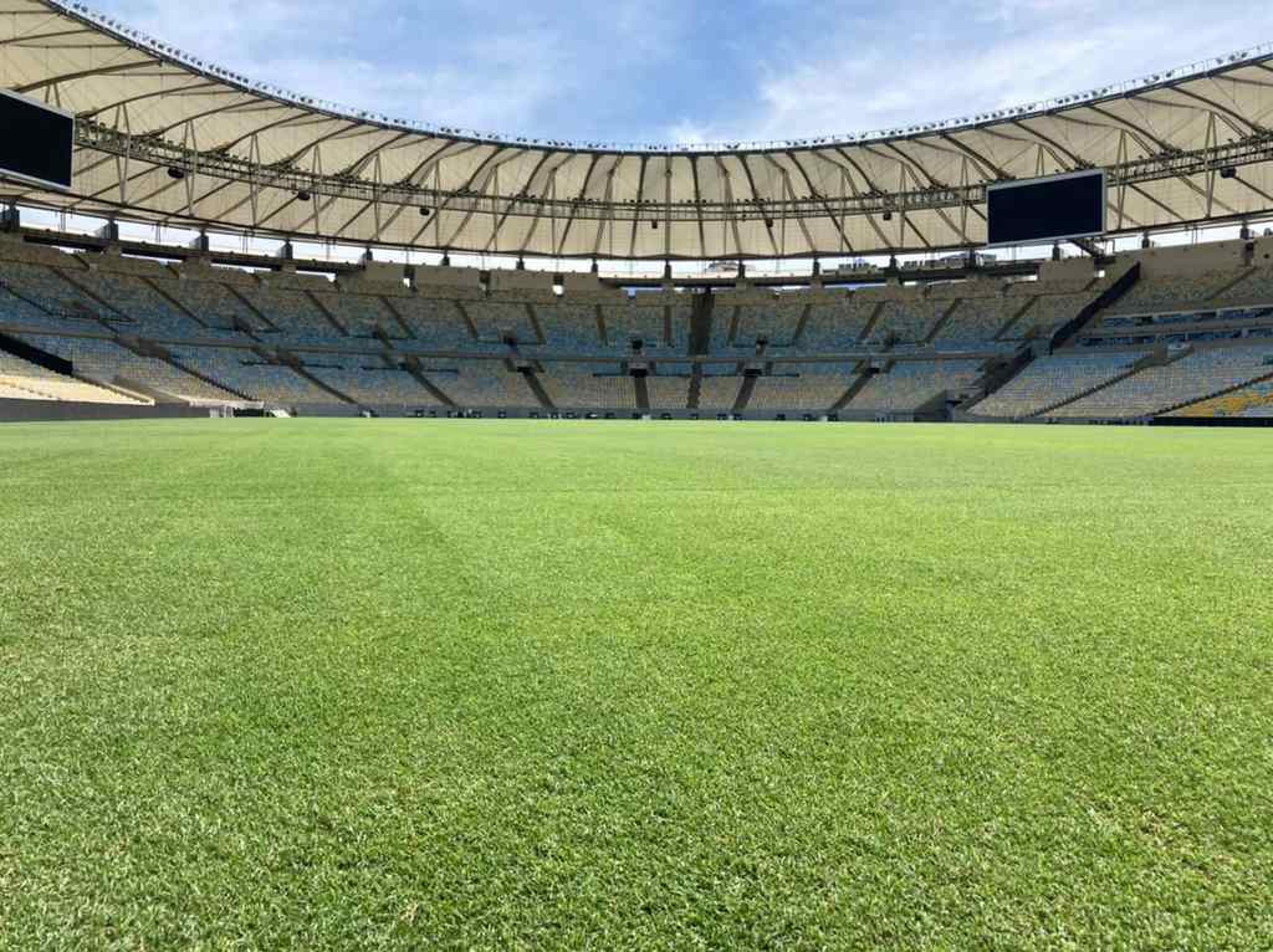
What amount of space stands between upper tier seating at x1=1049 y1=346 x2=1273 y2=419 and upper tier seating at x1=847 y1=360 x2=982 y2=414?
25.5ft

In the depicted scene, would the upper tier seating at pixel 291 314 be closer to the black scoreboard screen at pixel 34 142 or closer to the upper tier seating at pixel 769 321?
the black scoreboard screen at pixel 34 142

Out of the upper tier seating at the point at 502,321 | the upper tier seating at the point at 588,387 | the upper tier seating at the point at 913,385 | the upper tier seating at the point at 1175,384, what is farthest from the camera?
the upper tier seating at the point at 502,321

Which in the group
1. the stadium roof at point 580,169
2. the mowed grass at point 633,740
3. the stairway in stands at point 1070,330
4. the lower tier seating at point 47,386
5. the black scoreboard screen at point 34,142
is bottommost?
the mowed grass at point 633,740

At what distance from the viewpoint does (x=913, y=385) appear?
1747 inches

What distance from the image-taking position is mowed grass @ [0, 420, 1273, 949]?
1.06 meters

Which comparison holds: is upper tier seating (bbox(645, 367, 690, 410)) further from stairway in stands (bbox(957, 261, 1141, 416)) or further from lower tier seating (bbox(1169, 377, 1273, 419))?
lower tier seating (bbox(1169, 377, 1273, 419))

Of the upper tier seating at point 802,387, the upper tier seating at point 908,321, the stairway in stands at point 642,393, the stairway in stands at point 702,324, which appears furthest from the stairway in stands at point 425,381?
the upper tier seating at point 908,321

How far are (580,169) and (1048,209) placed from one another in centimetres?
2640

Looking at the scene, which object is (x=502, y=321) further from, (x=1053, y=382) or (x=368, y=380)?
(x=1053, y=382)

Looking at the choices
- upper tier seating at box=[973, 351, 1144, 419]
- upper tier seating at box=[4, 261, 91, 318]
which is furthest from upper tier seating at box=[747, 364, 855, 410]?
upper tier seating at box=[4, 261, 91, 318]

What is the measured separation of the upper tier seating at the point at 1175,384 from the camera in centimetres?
3306

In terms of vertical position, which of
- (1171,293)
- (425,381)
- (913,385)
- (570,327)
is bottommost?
(425,381)

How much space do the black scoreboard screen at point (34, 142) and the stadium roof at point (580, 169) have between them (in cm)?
204

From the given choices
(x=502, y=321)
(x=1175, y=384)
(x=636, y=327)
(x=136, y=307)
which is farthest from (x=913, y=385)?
(x=136, y=307)
